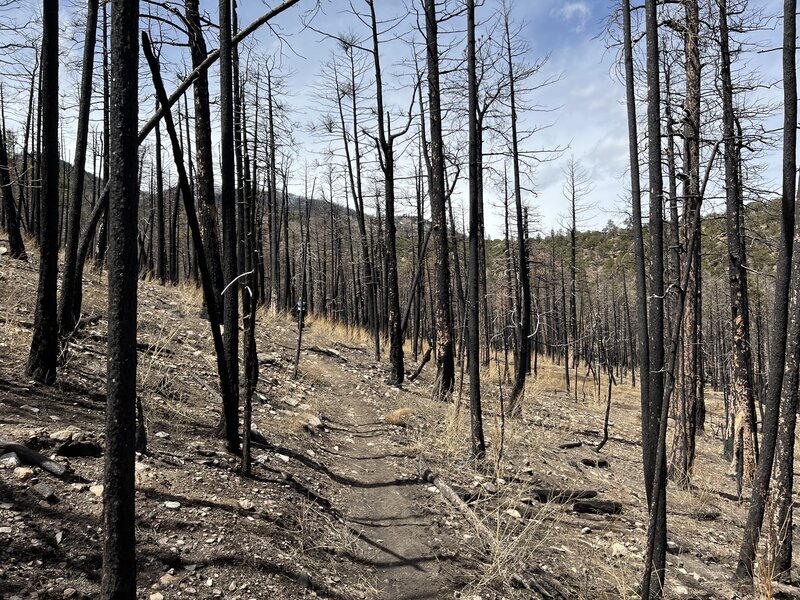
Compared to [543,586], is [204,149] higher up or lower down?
higher up

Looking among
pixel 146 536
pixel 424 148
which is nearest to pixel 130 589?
pixel 146 536

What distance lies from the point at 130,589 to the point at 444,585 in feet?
8.23

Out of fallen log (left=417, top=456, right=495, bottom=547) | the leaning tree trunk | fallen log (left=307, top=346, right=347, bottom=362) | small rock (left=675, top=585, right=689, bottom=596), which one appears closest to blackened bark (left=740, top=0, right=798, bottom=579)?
small rock (left=675, top=585, right=689, bottom=596)

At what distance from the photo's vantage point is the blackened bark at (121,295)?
2223mm

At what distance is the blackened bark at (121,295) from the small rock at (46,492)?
1316 millimetres

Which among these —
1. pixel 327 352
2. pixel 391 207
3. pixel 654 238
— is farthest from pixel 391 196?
pixel 654 238

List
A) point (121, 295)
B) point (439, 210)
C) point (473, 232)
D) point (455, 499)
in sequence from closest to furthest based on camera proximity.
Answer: point (121, 295), point (455, 499), point (473, 232), point (439, 210)

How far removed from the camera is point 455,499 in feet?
18.0

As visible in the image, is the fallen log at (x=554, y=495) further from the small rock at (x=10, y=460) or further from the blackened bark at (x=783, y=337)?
the small rock at (x=10, y=460)

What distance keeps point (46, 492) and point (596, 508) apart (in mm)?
6354

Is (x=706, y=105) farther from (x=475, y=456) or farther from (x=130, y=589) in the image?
(x=130, y=589)

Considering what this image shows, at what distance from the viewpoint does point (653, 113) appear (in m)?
5.22

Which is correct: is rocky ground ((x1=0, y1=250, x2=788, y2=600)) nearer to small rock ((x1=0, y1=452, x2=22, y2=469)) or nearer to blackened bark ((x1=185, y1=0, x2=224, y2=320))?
small rock ((x1=0, y1=452, x2=22, y2=469))

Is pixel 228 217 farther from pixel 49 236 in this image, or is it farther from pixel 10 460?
pixel 10 460
